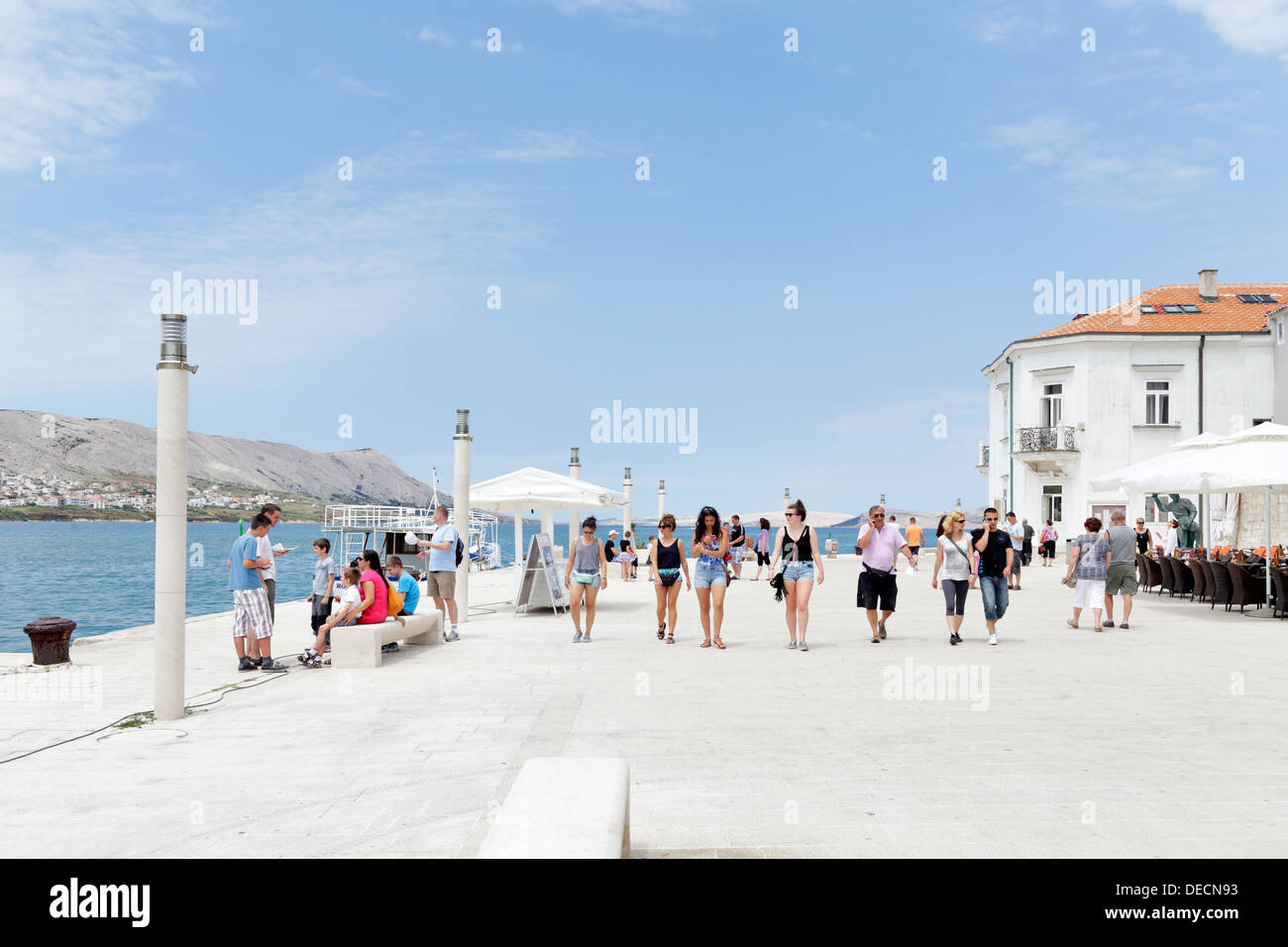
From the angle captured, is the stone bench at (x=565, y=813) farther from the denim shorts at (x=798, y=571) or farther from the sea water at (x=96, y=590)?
the sea water at (x=96, y=590)

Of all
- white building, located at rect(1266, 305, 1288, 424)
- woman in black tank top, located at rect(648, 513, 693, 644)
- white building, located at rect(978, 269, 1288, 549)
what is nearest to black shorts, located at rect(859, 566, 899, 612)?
woman in black tank top, located at rect(648, 513, 693, 644)

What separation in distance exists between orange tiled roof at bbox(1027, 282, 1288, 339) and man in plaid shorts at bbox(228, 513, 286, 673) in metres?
34.1

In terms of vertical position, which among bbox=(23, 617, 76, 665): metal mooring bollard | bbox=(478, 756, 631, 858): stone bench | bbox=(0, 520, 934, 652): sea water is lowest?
bbox=(0, 520, 934, 652): sea water

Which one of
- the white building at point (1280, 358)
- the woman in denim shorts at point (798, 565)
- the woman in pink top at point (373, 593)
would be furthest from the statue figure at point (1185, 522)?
the woman in pink top at point (373, 593)

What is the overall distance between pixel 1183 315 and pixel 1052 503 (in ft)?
30.7

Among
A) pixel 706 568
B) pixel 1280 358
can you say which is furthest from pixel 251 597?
pixel 1280 358

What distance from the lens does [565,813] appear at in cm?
353

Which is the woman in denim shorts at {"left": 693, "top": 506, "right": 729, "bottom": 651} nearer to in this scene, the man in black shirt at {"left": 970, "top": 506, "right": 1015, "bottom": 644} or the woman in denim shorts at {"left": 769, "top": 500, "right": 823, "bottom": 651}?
the woman in denim shorts at {"left": 769, "top": 500, "right": 823, "bottom": 651}

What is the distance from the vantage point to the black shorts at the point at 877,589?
12188 mm

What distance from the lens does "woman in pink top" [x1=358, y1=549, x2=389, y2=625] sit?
1063 centimetres

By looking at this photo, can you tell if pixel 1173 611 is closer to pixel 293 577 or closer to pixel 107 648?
pixel 107 648

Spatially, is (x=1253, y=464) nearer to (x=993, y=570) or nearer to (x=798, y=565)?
(x=993, y=570)
